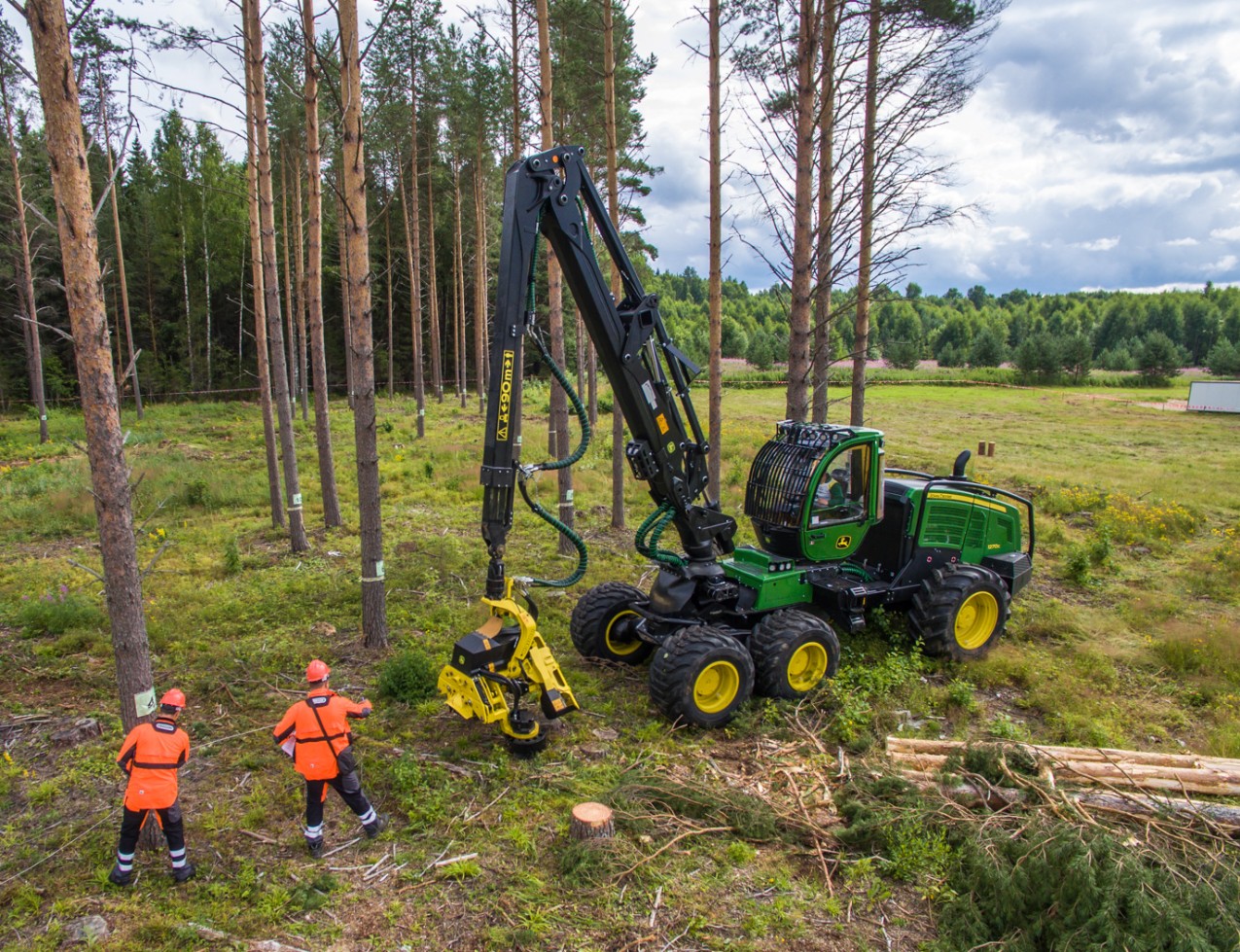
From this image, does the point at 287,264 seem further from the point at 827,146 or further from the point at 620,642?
the point at 620,642

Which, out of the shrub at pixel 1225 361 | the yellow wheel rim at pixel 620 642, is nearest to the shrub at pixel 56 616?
the yellow wheel rim at pixel 620 642

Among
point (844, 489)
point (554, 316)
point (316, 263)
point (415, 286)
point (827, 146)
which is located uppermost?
point (415, 286)

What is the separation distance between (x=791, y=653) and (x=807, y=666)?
43cm

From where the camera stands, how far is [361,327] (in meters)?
7.58

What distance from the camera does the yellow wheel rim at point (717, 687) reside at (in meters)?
6.53

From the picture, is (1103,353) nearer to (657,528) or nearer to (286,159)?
(286,159)

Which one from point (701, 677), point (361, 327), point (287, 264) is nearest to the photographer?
point (701, 677)

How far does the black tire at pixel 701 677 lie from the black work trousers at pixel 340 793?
8.32 feet

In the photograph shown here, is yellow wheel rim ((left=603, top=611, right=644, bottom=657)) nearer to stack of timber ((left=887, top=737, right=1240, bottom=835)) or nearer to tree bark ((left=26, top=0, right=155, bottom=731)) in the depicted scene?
stack of timber ((left=887, top=737, right=1240, bottom=835))

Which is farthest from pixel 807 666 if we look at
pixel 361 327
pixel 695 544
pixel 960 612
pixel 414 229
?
pixel 414 229

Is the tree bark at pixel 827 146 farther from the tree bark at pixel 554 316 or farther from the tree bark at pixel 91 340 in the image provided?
the tree bark at pixel 91 340

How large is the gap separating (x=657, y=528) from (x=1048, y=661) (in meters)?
4.71

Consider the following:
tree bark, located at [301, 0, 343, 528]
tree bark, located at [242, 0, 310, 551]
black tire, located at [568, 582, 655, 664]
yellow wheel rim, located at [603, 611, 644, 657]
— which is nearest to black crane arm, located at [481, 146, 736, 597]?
black tire, located at [568, 582, 655, 664]

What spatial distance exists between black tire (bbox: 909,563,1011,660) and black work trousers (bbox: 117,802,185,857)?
6841 millimetres
